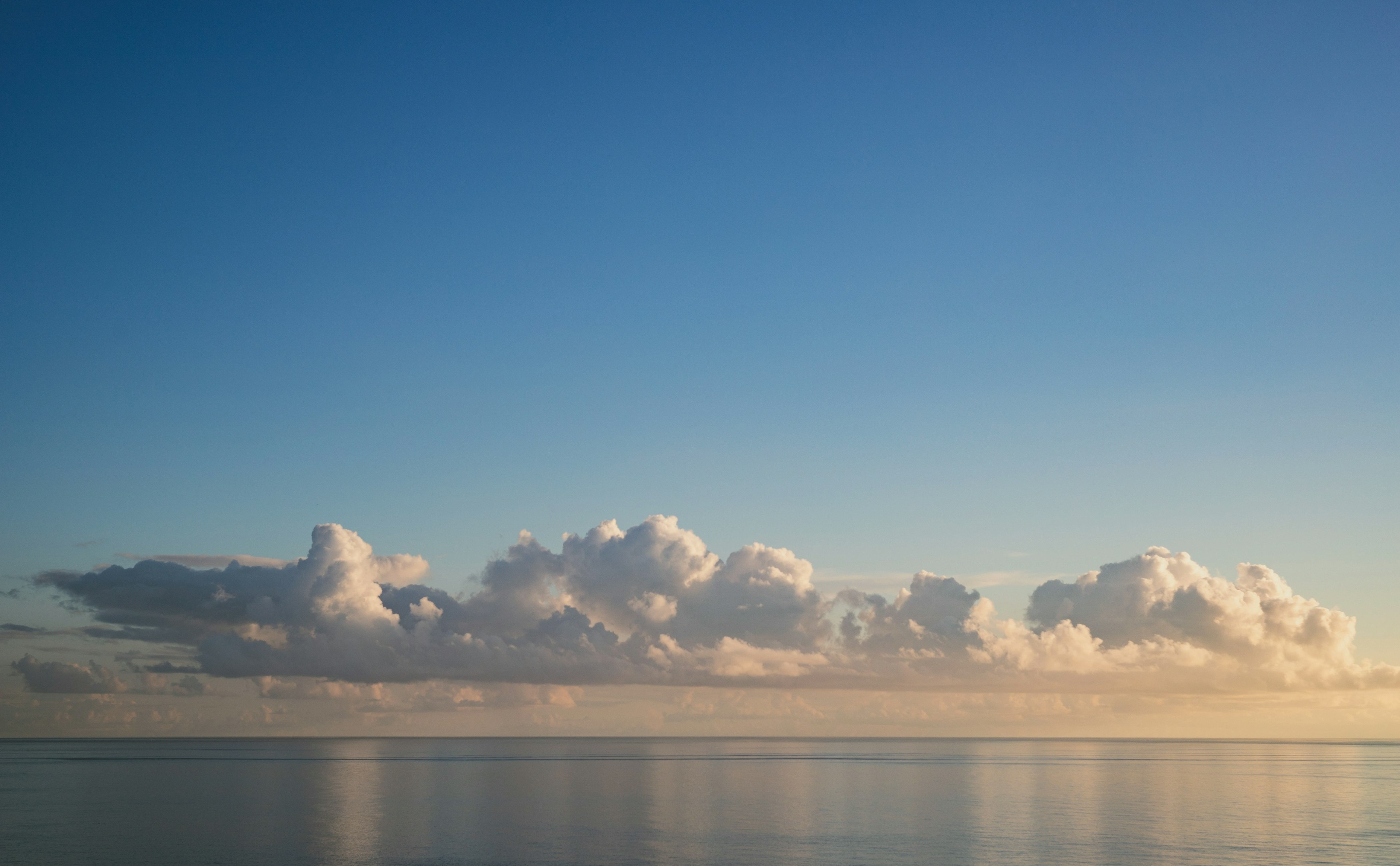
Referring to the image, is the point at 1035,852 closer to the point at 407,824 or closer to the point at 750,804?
the point at 750,804

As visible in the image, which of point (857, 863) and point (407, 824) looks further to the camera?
point (407, 824)

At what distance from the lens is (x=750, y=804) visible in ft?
400

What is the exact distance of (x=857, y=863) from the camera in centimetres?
7269

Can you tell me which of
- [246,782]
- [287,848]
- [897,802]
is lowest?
[246,782]

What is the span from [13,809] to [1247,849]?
452 feet

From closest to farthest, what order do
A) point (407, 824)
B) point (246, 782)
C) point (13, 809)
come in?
1. point (407, 824)
2. point (13, 809)
3. point (246, 782)

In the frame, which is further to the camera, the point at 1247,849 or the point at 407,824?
the point at 407,824

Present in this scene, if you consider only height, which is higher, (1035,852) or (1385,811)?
(1035,852)

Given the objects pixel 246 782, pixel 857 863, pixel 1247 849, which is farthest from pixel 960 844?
pixel 246 782

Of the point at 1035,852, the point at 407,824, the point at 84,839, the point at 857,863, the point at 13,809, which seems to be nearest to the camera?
the point at 857,863

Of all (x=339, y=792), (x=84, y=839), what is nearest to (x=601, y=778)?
(x=339, y=792)

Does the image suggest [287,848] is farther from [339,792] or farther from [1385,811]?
[1385,811]

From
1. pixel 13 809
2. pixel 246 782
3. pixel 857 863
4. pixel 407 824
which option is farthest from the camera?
pixel 246 782

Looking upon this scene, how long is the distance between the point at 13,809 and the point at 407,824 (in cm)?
6138
